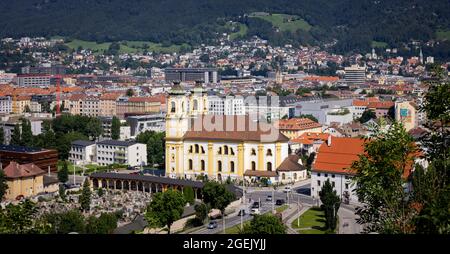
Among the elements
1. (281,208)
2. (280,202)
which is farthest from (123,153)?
(281,208)

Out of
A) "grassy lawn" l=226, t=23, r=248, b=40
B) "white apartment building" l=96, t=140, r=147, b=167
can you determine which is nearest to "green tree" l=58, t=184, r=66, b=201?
"white apartment building" l=96, t=140, r=147, b=167

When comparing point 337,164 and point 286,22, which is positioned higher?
point 286,22

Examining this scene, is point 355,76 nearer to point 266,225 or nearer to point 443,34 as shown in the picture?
point 443,34

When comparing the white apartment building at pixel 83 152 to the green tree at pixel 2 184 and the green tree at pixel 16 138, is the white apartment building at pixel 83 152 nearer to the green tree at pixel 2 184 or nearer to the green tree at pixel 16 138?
the green tree at pixel 16 138

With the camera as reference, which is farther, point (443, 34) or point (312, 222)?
point (443, 34)

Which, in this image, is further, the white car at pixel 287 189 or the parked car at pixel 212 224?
the white car at pixel 287 189

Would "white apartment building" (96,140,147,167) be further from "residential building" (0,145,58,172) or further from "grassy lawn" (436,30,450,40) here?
"grassy lawn" (436,30,450,40)

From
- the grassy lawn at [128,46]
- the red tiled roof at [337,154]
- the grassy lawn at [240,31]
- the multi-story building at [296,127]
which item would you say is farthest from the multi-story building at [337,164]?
the grassy lawn at [240,31]
